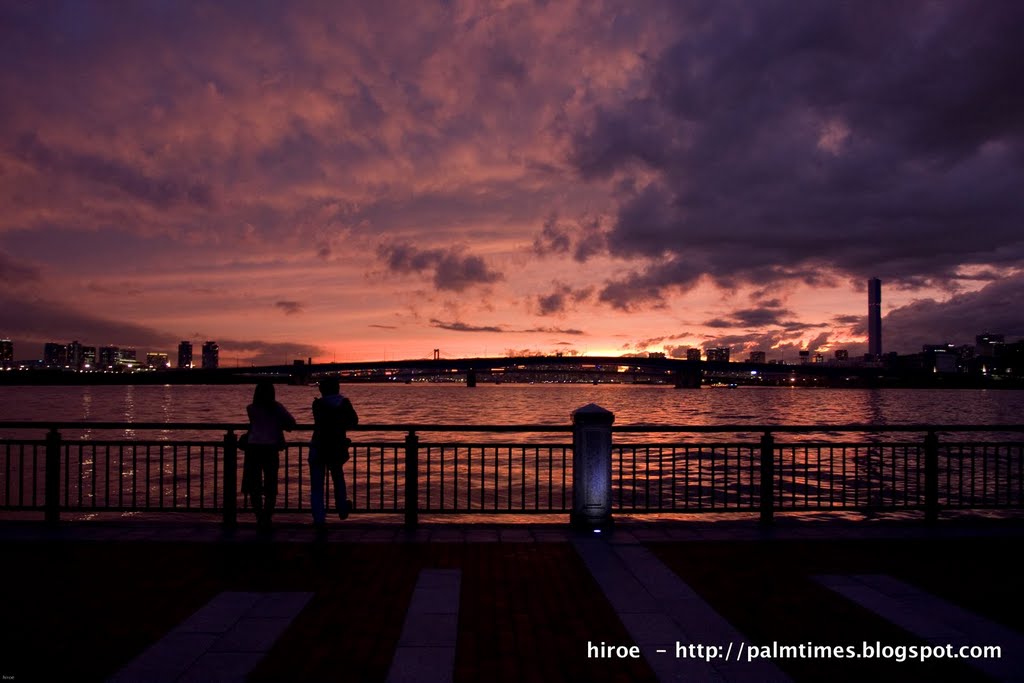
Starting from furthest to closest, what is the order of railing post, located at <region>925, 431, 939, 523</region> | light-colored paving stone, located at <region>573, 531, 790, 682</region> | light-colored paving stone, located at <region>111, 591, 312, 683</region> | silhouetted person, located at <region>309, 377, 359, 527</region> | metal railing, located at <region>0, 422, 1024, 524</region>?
1. railing post, located at <region>925, 431, 939, 523</region>
2. metal railing, located at <region>0, 422, 1024, 524</region>
3. silhouetted person, located at <region>309, 377, 359, 527</region>
4. light-colored paving stone, located at <region>573, 531, 790, 682</region>
5. light-colored paving stone, located at <region>111, 591, 312, 683</region>

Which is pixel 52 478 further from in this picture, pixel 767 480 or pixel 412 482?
pixel 767 480

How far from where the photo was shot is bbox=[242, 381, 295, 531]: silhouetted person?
912cm

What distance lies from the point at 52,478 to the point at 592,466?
308 inches

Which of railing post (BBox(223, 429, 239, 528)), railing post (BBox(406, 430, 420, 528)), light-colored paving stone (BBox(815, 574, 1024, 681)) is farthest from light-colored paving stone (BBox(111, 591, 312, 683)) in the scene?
light-colored paving stone (BBox(815, 574, 1024, 681))

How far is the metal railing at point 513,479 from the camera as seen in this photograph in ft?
31.7

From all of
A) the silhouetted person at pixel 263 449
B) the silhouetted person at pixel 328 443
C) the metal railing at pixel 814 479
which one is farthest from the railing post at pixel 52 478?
the metal railing at pixel 814 479

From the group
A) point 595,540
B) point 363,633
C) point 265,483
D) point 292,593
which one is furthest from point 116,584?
point 595,540

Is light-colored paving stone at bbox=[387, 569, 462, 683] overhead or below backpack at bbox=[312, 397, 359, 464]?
below

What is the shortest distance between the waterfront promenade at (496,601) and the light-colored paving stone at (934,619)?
0.9 inches

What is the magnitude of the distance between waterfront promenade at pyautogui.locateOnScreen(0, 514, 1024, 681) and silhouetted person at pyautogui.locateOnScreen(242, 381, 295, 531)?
0.51m

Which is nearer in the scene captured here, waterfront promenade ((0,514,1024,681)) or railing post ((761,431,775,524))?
waterfront promenade ((0,514,1024,681))

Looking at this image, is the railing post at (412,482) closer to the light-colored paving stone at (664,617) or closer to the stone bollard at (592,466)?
the stone bollard at (592,466)

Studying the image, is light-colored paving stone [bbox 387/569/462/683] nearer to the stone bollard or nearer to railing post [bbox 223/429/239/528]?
the stone bollard

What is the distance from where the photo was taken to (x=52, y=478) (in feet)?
31.5
